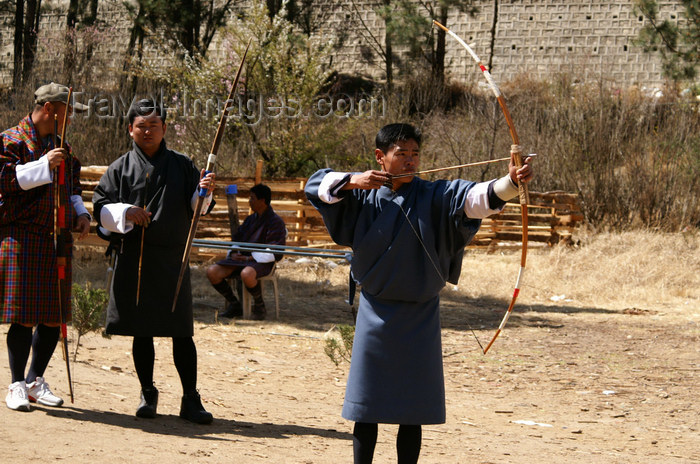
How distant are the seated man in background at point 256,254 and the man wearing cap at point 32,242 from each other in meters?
4.00

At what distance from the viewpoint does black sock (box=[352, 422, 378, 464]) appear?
3.18m

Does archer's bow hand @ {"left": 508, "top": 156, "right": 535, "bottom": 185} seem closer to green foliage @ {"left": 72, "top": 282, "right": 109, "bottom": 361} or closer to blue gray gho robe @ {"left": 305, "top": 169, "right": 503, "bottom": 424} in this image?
blue gray gho robe @ {"left": 305, "top": 169, "right": 503, "bottom": 424}

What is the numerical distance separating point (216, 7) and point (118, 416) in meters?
24.0

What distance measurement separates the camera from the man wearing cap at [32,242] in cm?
414

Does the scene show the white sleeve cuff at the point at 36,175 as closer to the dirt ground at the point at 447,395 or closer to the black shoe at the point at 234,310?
the dirt ground at the point at 447,395

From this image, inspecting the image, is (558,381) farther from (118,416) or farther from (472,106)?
(472,106)

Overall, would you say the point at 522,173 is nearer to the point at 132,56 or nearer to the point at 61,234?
the point at 61,234

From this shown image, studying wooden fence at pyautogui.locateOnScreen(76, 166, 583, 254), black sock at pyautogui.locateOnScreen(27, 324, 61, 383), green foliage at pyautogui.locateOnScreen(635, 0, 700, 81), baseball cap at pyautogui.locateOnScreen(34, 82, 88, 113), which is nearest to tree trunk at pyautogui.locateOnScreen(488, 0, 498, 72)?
green foliage at pyautogui.locateOnScreen(635, 0, 700, 81)

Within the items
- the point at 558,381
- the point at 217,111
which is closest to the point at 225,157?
the point at 217,111

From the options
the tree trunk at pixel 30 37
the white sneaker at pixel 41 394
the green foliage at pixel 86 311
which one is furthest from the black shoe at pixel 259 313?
the tree trunk at pixel 30 37

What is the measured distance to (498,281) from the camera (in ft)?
38.1

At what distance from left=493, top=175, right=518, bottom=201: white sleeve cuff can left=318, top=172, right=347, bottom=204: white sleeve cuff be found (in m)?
0.59

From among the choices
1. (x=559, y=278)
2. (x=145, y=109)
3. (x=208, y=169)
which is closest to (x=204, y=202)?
(x=208, y=169)

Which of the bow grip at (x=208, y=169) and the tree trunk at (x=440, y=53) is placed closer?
the bow grip at (x=208, y=169)
